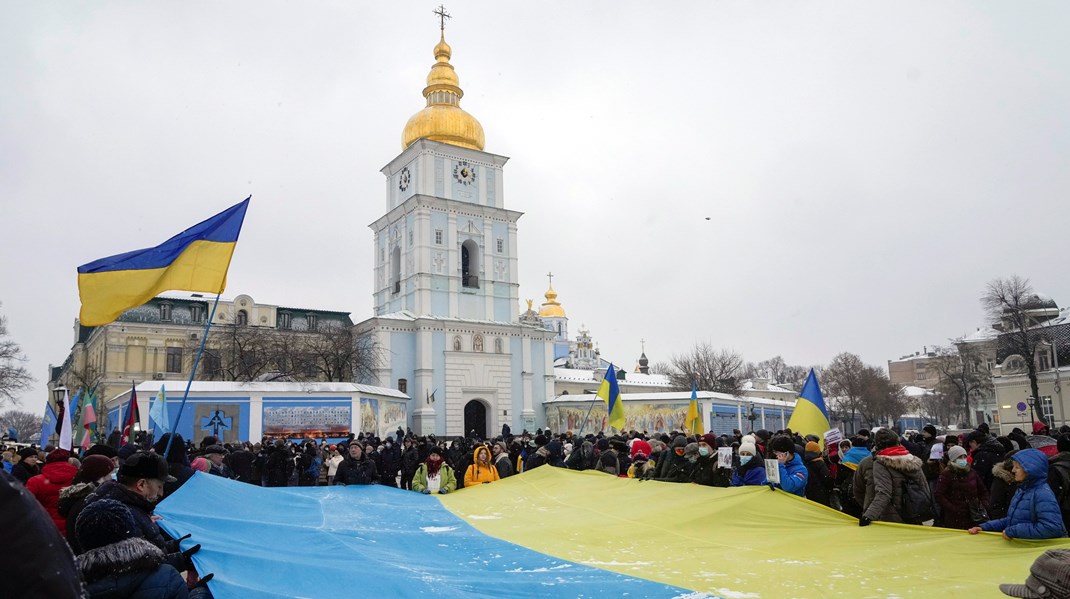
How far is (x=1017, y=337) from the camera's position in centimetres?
4628

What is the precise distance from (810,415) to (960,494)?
6182mm

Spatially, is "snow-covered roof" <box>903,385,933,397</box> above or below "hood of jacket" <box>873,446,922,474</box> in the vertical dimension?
above

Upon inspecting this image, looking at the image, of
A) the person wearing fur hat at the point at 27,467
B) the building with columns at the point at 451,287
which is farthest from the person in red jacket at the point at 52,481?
the building with columns at the point at 451,287

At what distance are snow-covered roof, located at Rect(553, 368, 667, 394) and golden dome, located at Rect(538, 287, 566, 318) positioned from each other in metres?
15.5

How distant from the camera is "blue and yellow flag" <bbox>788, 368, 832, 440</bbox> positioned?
14102mm

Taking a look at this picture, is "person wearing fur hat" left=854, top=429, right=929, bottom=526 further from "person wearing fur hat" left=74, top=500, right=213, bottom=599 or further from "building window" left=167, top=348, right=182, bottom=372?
"building window" left=167, top=348, right=182, bottom=372

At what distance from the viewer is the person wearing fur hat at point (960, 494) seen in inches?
315

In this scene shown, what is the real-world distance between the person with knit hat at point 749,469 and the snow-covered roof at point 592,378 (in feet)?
196

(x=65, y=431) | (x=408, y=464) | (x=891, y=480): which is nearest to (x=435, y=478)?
(x=408, y=464)

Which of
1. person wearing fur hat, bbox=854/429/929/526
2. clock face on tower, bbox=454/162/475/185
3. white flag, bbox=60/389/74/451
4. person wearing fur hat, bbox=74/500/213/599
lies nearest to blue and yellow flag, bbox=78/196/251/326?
person wearing fur hat, bbox=74/500/213/599

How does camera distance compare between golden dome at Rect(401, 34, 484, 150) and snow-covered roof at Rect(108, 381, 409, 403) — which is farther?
golden dome at Rect(401, 34, 484, 150)

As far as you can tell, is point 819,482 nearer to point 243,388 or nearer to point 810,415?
point 810,415

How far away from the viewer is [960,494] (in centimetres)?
806

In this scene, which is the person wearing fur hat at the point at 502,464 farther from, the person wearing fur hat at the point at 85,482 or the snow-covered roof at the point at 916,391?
the snow-covered roof at the point at 916,391
